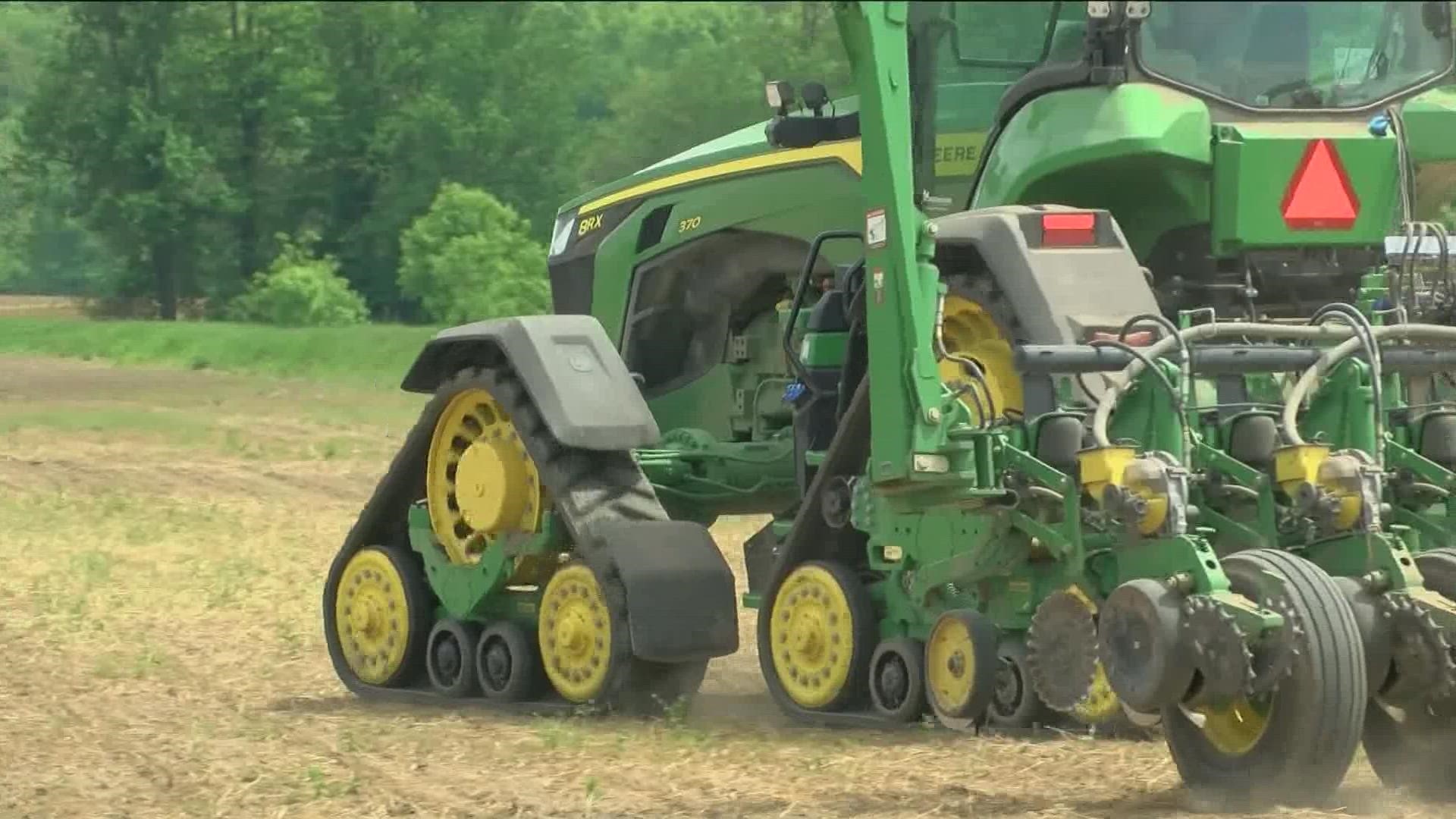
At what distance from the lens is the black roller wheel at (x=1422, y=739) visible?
8.19 metres

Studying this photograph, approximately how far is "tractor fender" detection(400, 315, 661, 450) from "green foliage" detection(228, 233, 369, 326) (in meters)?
34.4

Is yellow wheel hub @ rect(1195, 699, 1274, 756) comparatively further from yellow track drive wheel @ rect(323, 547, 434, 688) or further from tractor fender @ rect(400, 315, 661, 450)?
yellow track drive wheel @ rect(323, 547, 434, 688)

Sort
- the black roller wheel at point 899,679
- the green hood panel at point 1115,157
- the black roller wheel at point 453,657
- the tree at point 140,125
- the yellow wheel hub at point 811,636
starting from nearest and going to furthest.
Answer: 1. the black roller wheel at point 899,679
2. the green hood panel at point 1115,157
3. the yellow wheel hub at point 811,636
4. the black roller wheel at point 453,657
5. the tree at point 140,125

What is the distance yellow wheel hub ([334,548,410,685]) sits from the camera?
38.0 feet

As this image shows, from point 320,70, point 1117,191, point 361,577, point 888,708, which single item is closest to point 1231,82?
point 1117,191

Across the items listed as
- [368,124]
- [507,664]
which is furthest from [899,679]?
[368,124]

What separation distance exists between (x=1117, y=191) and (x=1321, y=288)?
865mm

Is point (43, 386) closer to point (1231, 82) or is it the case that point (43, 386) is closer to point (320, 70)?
point (1231, 82)

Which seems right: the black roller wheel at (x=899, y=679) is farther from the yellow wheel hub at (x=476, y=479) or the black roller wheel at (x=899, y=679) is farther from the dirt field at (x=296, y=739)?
the yellow wheel hub at (x=476, y=479)

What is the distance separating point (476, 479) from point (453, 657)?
2.57 feet

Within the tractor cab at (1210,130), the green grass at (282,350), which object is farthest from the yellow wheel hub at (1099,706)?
the green grass at (282,350)

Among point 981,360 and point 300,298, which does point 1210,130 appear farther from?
point 300,298

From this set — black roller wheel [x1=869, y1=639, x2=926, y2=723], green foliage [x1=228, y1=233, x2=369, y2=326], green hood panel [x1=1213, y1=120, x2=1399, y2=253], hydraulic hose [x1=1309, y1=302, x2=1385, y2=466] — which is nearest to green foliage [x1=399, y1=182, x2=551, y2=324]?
green foliage [x1=228, y1=233, x2=369, y2=326]

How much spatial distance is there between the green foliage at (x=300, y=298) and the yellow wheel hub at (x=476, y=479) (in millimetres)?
34144
